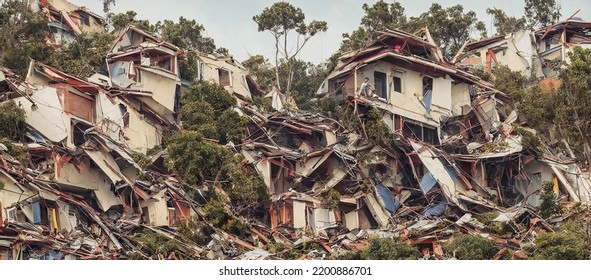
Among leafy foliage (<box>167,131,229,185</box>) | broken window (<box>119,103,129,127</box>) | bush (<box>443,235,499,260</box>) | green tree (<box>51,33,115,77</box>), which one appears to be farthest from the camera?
green tree (<box>51,33,115,77</box>)

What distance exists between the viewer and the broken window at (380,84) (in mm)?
41656

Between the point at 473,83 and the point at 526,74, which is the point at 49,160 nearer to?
the point at 473,83

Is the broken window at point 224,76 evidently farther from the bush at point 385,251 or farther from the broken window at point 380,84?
the bush at point 385,251

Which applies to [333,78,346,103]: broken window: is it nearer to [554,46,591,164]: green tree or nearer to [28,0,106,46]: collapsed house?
[554,46,591,164]: green tree

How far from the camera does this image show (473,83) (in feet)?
145

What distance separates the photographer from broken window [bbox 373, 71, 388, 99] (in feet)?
137

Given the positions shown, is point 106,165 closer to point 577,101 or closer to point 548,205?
point 548,205

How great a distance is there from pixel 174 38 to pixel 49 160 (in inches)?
501

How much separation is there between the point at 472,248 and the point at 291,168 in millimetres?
10210

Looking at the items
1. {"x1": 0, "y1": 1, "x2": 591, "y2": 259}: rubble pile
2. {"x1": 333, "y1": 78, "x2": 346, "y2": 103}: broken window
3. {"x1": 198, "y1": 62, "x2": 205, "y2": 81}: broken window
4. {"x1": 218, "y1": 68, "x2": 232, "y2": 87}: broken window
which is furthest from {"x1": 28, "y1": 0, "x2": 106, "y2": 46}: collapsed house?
{"x1": 333, "y1": 78, "x2": 346, "y2": 103}: broken window

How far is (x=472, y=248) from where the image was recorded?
1129 inches

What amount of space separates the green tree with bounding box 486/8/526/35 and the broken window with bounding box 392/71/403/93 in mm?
13822

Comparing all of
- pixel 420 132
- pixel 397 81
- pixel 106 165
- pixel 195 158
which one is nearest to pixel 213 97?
pixel 195 158

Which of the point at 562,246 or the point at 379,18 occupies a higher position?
the point at 379,18
